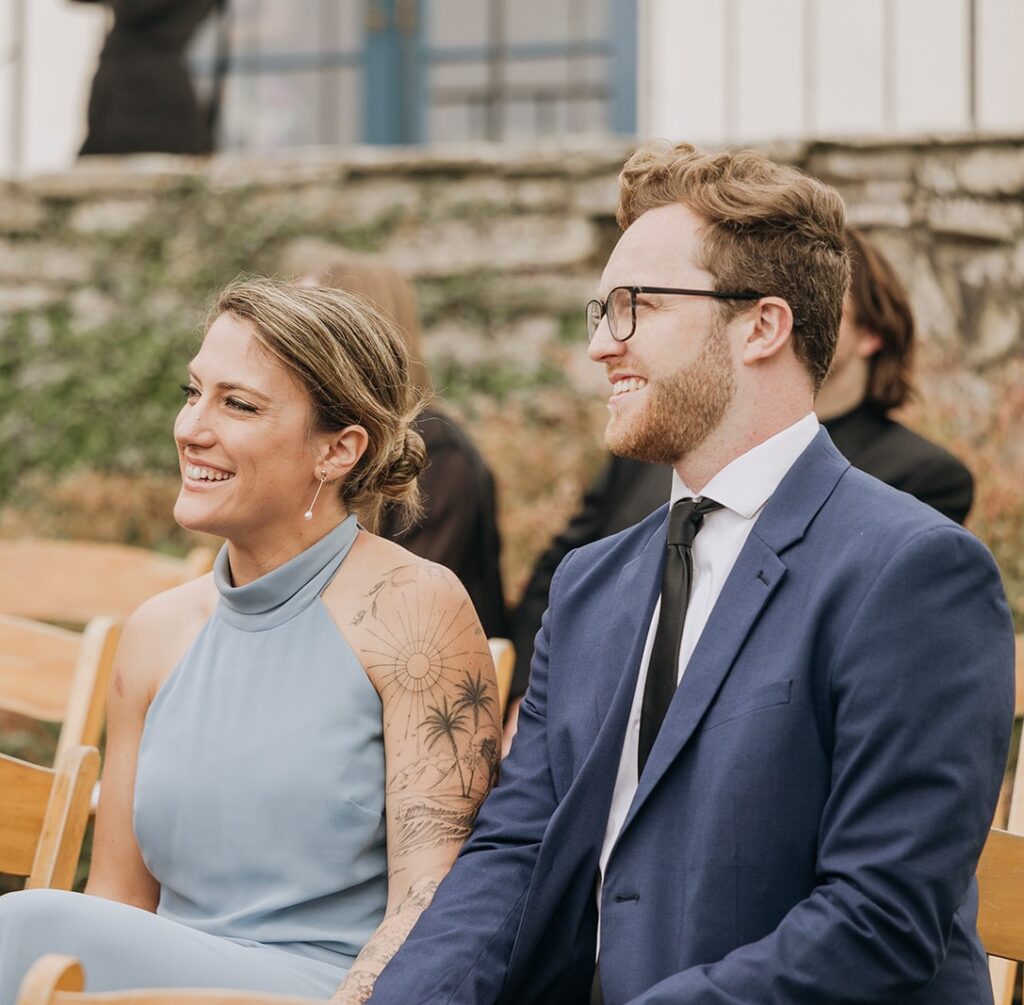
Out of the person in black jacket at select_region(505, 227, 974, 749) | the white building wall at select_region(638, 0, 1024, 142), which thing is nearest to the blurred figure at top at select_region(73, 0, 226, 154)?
the white building wall at select_region(638, 0, 1024, 142)

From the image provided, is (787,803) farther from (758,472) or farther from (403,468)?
(403,468)

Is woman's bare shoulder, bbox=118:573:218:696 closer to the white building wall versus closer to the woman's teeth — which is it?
the woman's teeth

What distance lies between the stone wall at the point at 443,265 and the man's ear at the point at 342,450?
3.02 metres

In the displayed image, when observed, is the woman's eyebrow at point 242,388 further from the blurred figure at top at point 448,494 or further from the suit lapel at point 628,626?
the blurred figure at top at point 448,494

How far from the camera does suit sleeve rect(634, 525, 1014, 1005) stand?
2.01m

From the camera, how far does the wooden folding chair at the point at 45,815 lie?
108 inches

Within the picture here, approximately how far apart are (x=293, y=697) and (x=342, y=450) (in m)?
0.46

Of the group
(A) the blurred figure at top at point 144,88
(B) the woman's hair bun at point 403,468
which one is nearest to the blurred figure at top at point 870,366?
(B) the woman's hair bun at point 403,468

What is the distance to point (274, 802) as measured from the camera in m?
2.55

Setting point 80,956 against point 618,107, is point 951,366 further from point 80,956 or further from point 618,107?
point 80,956

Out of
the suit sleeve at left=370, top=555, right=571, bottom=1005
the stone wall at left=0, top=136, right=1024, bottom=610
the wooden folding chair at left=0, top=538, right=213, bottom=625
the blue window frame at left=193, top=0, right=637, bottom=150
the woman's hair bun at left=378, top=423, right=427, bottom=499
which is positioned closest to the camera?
the suit sleeve at left=370, top=555, right=571, bottom=1005

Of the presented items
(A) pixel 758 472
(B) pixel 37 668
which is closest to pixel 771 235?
(A) pixel 758 472

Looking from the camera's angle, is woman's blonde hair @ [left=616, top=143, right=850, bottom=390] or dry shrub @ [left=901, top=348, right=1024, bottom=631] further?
dry shrub @ [left=901, top=348, right=1024, bottom=631]

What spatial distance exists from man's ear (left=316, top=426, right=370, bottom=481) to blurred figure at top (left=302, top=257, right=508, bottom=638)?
1176 millimetres
